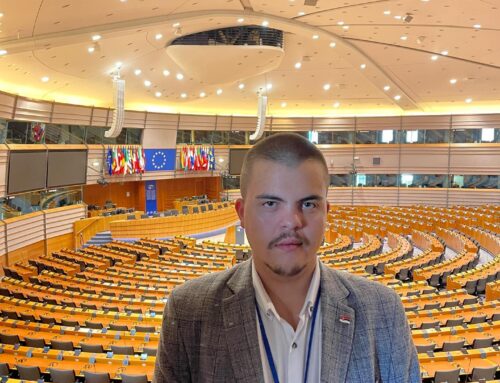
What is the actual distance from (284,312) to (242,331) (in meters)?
0.17

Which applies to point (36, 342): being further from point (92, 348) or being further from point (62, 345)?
point (92, 348)

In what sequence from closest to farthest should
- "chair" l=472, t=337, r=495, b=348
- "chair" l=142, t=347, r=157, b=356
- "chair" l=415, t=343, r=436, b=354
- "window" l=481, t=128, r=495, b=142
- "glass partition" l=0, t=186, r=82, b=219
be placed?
"chair" l=142, t=347, r=157, b=356
"chair" l=415, t=343, r=436, b=354
"chair" l=472, t=337, r=495, b=348
"glass partition" l=0, t=186, r=82, b=219
"window" l=481, t=128, r=495, b=142

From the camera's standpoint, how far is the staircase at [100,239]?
79.2ft

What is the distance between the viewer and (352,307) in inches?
67.1

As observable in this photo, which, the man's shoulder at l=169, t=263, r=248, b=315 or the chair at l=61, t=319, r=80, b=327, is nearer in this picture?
the man's shoulder at l=169, t=263, r=248, b=315

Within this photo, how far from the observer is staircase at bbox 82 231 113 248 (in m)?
24.1

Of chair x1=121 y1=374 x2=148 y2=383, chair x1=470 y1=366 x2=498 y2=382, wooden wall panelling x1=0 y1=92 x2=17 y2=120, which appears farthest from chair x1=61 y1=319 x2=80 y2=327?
wooden wall panelling x1=0 y1=92 x2=17 y2=120

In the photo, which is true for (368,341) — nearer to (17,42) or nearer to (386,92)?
(17,42)

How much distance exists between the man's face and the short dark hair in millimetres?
17

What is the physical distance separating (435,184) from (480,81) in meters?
9.89

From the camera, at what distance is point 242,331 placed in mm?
1627

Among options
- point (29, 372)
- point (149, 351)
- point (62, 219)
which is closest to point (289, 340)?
point (29, 372)

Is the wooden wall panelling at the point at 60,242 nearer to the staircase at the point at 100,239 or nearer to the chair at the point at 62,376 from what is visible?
the staircase at the point at 100,239

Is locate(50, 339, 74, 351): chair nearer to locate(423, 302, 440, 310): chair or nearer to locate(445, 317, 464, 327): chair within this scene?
locate(445, 317, 464, 327): chair
